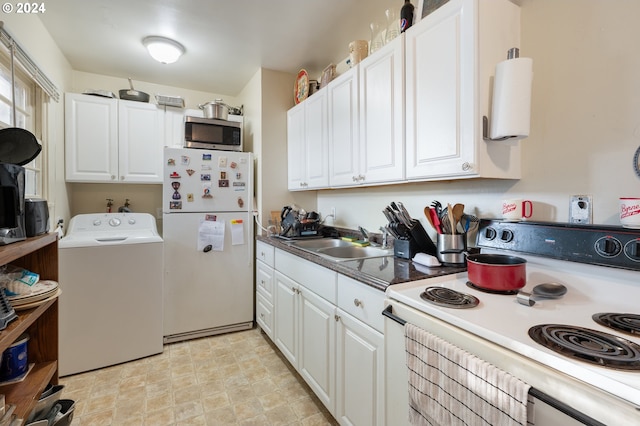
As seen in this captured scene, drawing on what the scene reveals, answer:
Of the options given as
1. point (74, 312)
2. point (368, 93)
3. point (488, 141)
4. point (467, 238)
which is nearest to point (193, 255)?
point (74, 312)

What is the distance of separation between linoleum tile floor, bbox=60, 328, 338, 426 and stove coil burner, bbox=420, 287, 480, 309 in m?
1.14

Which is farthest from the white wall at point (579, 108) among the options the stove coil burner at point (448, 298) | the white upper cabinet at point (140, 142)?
→ the white upper cabinet at point (140, 142)

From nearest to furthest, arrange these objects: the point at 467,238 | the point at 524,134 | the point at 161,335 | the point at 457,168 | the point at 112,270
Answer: the point at 524,134 → the point at 457,168 → the point at 467,238 → the point at 112,270 → the point at 161,335

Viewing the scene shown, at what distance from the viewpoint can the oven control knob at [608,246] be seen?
37.2 inches

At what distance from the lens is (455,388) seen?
0.76 m

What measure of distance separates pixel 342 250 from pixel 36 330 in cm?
164

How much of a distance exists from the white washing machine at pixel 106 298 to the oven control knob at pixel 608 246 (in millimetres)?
2580

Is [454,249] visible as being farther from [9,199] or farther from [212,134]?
[212,134]

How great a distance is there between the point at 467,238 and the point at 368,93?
993mm

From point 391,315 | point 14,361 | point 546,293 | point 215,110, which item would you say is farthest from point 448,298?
point 215,110

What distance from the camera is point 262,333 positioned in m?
2.72

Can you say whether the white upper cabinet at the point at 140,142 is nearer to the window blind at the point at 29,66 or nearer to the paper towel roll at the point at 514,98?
the window blind at the point at 29,66

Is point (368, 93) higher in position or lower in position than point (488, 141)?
higher

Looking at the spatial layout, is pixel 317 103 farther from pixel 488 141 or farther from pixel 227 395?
pixel 227 395
